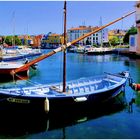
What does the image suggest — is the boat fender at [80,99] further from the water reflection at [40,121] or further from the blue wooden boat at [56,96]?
the water reflection at [40,121]

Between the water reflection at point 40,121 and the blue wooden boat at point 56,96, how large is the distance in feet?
1.30

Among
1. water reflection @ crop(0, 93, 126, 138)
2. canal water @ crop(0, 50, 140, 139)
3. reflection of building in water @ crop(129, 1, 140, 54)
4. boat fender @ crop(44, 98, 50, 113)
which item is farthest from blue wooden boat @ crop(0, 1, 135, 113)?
reflection of building in water @ crop(129, 1, 140, 54)

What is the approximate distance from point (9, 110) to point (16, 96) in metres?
1.03

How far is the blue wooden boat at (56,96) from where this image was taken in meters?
16.2

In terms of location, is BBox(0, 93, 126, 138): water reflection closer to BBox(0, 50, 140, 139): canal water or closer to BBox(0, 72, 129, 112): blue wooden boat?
BBox(0, 50, 140, 139): canal water

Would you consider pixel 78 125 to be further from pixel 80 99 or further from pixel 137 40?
pixel 137 40

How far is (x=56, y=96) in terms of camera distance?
16.7m

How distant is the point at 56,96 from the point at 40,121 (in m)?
1.49

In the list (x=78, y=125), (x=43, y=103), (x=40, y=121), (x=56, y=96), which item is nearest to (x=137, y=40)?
(x=56, y=96)

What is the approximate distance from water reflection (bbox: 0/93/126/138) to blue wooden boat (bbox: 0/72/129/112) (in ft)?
1.30

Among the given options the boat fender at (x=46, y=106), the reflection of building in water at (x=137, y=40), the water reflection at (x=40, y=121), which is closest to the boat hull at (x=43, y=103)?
the boat fender at (x=46, y=106)

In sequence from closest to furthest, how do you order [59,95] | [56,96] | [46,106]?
[46,106]
[56,96]
[59,95]

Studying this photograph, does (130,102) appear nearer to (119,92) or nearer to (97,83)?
(119,92)

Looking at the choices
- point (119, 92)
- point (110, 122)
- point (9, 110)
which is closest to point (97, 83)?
point (119, 92)
